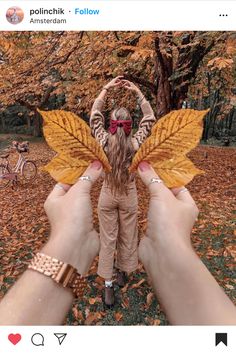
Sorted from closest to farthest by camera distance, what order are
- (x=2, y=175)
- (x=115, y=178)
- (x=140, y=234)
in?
(x=115, y=178), (x=2, y=175), (x=140, y=234)

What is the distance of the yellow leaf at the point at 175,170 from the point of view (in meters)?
1.04

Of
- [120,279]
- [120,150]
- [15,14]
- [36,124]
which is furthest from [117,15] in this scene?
[120,279]

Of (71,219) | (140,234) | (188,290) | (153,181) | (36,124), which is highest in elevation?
(36,124)

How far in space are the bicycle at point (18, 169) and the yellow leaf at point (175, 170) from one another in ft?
3.83

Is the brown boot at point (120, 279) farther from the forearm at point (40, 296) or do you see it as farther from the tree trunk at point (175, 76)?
the tree trunk at point (175, 76)

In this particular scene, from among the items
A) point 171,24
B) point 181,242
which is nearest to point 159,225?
point 181,242

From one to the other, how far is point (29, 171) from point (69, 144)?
1.06 meters

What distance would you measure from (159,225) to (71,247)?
36 centimetres

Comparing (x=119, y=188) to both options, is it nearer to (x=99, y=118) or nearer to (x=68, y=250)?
(x=99, y=118)

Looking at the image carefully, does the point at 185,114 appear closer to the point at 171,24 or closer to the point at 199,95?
the point at 171,24

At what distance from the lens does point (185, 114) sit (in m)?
0.99

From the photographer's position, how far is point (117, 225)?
171 cm

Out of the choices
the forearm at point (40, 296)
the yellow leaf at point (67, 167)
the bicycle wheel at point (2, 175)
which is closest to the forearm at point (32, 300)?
the forearm at point (40, 296)

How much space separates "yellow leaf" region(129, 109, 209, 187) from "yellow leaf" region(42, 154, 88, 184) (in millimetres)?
254
